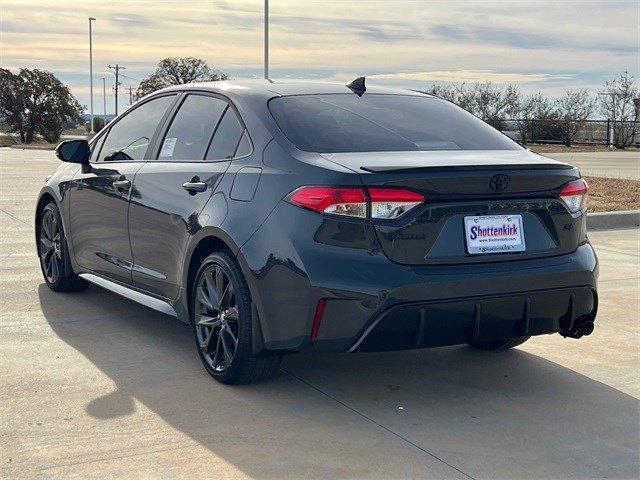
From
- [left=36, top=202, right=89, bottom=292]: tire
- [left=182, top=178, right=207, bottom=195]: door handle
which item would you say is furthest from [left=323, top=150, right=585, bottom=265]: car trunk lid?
[left=36, top=202, right=89, bottom=292]: tire

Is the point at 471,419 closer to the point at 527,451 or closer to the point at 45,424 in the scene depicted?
the point at 527,451

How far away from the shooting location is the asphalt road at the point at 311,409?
395 cm

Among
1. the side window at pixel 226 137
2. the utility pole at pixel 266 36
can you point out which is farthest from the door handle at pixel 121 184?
the utility pole at pixel 266 36

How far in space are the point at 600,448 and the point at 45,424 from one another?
7.97ft

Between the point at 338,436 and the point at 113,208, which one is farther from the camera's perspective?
the point at 113,208

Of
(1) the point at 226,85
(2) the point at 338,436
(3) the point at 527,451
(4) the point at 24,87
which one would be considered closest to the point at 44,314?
(1) the point at 226,85

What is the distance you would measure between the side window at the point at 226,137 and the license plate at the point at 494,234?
4.51 ft

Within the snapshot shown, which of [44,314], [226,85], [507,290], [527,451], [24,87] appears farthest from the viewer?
[24,87]

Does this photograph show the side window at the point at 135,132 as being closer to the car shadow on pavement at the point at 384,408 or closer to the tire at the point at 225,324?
the car shadow on pavement at the point at 384,408

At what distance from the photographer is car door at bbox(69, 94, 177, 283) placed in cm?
607

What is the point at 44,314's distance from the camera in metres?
6.63

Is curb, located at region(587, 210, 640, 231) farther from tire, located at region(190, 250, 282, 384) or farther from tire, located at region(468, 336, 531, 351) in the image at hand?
tire, located at region(190, 250, 282, 384)

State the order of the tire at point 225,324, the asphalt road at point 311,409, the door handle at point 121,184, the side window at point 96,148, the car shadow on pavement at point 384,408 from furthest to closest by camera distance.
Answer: the side window at point 96,148
the door handle at point 121,184
the tire at point 225,324
the car shadow on pavement at point 384,408
the asphalt road at point 311,409

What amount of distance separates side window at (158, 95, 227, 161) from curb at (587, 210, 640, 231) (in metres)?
7.05
